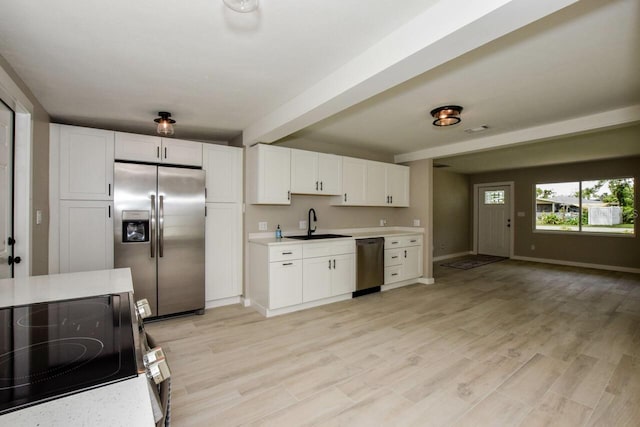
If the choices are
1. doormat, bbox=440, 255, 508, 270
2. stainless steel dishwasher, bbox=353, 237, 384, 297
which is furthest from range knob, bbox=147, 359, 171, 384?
doormat, bbox=440, 255, 508, 270

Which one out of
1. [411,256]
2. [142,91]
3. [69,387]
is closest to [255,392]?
[69,387]

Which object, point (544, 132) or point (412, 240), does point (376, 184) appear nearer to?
point (412, 240)

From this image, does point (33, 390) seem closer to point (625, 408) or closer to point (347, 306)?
point (625, 408)

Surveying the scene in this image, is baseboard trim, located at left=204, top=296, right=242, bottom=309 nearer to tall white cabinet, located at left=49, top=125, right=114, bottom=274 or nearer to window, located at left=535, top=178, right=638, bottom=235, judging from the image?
tall white cabinet, located at left=49, top=125, right=114, bottom=274

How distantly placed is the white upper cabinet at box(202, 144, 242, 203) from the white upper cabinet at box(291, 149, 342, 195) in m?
0.73

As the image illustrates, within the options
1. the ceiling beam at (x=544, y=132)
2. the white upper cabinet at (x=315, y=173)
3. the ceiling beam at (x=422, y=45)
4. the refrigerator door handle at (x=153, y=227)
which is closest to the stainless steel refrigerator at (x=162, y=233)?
the refrigerator door handle at (x=153, y=227)

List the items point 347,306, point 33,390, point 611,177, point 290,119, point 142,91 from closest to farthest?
point 33,390, point 142,91, point 290,119, point 347,306, point 611,177

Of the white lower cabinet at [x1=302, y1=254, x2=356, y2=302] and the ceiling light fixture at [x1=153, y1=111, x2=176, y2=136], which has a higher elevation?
the ceiling light fixture at [x1=153, y1=111, x2=176, y2=136]

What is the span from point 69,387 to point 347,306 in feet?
11.6

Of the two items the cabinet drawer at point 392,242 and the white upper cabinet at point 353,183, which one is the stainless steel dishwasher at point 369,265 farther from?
the white upper cabinet at point 353,183

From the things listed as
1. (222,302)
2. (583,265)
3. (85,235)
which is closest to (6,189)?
(85,235)

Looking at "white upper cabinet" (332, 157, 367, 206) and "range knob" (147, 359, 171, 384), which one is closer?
"range knob" (147, 359, 171, 384)

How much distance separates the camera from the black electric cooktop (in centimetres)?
67

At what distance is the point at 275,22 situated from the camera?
1.75m
